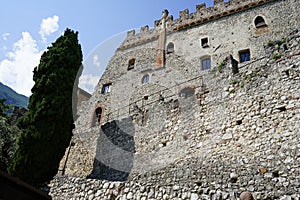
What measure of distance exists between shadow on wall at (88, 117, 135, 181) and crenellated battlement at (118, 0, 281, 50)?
1205cm

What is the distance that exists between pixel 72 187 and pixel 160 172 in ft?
9.98

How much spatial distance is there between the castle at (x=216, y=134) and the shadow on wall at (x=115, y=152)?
0.16 feet

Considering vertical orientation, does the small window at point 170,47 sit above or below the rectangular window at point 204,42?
above

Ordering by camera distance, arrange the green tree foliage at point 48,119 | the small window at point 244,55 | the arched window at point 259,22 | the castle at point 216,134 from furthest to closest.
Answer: the arched window at point 259,22 → the small window at point 244,55 → the green tree foliage at point 48,119 → the castle at point 216,134

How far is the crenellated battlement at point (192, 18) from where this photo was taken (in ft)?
66.0

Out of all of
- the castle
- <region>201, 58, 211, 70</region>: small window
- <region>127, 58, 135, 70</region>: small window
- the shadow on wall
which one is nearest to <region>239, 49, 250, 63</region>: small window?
the castle

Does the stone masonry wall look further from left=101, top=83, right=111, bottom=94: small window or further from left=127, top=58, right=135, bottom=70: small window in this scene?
left=127, top=58, right=135, bottom=70: small window

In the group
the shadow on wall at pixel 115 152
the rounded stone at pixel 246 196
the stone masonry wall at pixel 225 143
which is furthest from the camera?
the shadow on wall at pixel 115 152

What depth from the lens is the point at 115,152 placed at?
1217 centimetres

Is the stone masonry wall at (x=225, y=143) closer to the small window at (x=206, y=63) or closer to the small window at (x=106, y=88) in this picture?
the small window at (x=206, y=63)

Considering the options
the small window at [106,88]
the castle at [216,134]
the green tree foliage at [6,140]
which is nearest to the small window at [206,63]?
the castle at [216,134]

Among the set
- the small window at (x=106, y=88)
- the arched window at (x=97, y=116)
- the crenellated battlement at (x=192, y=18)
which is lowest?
the arched window at (x=97, y=116)

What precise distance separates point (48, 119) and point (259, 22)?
15122 millimetres

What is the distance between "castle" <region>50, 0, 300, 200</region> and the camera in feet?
22.4
